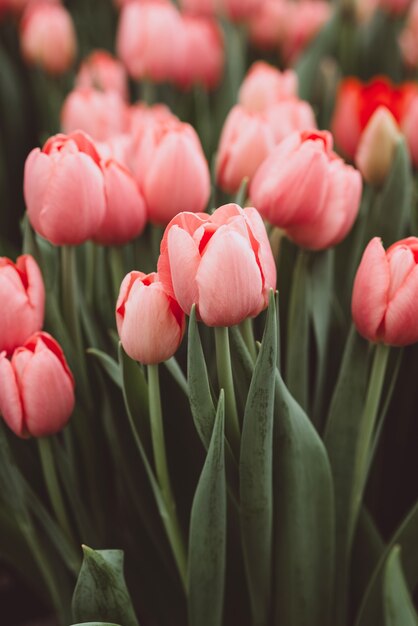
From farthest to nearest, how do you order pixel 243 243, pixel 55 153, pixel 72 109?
pixel 72 109, pixel 55 153, pixel 243 243

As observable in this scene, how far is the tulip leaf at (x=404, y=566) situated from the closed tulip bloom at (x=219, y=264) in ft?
0.58

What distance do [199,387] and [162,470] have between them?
0.26 ft

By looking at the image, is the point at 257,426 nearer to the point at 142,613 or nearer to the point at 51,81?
the point at 142,613

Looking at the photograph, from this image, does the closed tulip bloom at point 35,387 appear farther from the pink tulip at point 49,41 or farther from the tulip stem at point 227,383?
the pink tulip at point 49,41

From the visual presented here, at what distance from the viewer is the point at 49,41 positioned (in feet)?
3.39

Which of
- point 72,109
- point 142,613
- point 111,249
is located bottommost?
point 142,613

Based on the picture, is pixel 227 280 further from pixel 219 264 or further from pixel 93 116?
pixel 93 116

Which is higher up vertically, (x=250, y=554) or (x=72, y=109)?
(x=72, y=109)

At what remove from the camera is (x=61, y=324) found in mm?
575

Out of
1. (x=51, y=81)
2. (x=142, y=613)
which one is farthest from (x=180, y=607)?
(x=51, y=81)

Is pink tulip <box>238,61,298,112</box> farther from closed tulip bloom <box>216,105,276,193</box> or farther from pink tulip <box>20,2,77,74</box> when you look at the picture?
pink tulip <box>20,2,77,74</box>

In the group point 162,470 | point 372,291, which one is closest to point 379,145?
point 372,291

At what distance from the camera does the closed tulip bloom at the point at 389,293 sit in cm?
46

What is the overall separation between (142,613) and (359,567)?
0.17m
